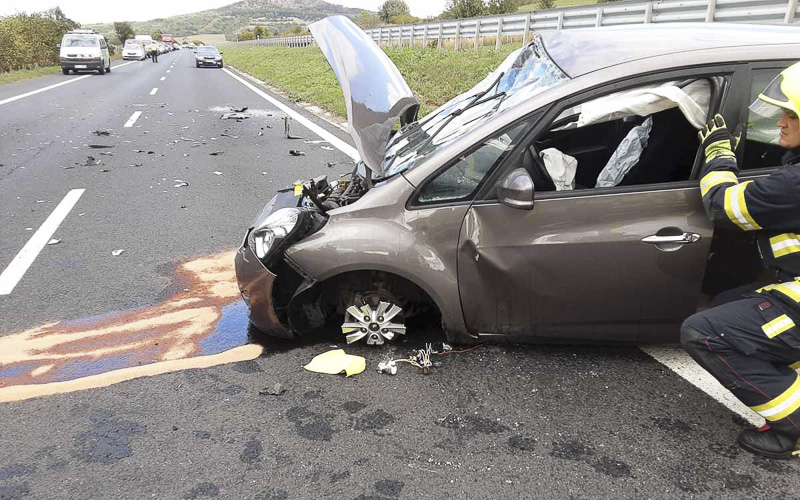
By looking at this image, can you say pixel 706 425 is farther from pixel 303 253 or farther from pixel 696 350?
pixel 303 253

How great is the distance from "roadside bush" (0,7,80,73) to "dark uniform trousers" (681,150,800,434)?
31.6m

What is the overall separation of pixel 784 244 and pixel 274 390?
2.43 m

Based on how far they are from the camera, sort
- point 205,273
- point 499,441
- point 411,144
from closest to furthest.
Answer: point 499,441, point 411,144, point 205,273

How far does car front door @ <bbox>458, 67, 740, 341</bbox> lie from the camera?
108 inches

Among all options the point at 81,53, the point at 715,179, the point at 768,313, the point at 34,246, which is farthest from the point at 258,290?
the point at 81,53

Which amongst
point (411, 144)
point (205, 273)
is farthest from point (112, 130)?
point (411, 144)

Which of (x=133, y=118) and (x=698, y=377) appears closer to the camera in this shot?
(x=698, y=377)

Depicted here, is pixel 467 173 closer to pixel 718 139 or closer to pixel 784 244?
pixel 718 139

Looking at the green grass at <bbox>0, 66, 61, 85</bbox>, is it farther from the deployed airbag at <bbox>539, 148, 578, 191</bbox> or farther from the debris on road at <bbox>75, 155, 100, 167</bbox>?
the deployed airbag at <bbox>539, 148, 578, 191</bbox>

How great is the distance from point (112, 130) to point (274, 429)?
9.98 metres

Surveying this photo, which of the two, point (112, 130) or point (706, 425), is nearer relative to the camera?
point (706, 425)

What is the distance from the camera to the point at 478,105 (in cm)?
350

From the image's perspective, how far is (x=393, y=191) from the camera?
2996mm

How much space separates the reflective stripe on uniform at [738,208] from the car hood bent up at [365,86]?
6.48 feet
